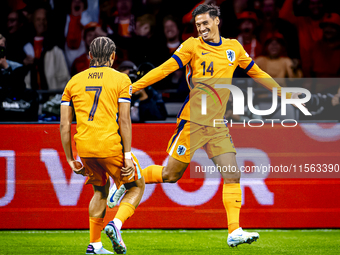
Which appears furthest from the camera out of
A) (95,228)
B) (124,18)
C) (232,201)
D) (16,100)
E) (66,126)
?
(124,18)

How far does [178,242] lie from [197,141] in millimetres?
1055

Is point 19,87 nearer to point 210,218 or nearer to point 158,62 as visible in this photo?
point 158,62

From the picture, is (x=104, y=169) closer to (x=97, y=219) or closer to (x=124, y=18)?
(x=97, y=219)

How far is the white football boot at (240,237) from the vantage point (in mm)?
4211

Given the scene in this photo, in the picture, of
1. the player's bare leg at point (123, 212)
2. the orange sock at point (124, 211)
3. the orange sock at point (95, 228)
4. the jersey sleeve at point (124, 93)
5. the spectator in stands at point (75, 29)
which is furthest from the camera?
the spectator in stands at point (75, 29)

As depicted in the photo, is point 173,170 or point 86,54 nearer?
point 173,170

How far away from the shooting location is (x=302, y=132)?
555 cm

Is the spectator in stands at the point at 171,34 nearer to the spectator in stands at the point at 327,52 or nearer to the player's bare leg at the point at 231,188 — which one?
the spectator in stands at the point at 327,52

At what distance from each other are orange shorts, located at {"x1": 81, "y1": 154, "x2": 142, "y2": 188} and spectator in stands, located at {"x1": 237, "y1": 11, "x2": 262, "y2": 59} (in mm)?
3953

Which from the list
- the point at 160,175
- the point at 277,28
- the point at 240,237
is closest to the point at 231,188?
the point at 240,237

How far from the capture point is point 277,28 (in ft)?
25.5

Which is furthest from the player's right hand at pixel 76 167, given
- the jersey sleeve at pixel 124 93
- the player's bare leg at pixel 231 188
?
the player's bare leg at pixel 231 188

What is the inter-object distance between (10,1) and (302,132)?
5.49 m

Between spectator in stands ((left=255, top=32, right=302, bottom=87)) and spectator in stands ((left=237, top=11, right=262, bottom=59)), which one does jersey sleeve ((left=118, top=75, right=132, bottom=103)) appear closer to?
spectator in stands ((left=255, top=32, right=302, bottom=87))
